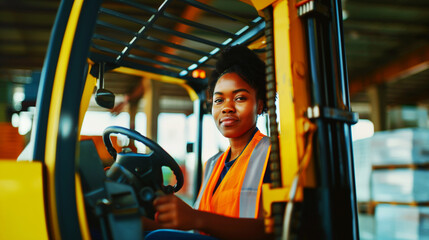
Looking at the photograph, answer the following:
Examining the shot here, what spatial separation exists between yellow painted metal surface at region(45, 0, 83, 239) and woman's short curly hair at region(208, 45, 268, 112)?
0.90m

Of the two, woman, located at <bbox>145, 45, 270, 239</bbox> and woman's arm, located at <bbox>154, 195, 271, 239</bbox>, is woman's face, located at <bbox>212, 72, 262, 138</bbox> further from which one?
woman's arm, located at <bbox>154, 195, 271, 239</bbox>

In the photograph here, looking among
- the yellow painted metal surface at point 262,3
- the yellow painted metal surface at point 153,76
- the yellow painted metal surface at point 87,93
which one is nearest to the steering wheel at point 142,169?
the yellow painted metal surface at point 87,93

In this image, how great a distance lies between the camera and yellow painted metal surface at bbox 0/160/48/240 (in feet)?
3.65

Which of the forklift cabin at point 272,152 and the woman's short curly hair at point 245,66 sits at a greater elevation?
the woman's short curly hair at point 245,66

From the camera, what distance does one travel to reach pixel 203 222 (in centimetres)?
129

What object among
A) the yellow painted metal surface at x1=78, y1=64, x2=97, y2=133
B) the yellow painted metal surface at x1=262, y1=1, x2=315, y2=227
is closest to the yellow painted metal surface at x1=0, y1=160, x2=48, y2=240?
the yellow painted metal surface at x1=78, y1=64, x2=97, y2=133

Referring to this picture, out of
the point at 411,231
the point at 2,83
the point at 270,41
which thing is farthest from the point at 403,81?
the point at 270,41

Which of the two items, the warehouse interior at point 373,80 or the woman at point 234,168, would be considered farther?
the warehouse interior at point 373,80

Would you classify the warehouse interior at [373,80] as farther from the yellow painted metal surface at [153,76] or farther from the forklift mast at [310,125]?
the forklift mast at [310,125]

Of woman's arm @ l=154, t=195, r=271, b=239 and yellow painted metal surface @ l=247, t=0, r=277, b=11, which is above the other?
yellow painted metal surface @ l=247, t=0, r=277, b=11

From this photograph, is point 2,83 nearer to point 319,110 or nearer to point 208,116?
point 208,116

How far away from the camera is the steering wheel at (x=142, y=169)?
4.37 feet

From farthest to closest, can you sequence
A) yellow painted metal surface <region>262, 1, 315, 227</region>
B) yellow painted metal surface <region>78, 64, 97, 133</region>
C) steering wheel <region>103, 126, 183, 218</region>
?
yellow painted metal surface <region>78, 64, 97, 133</region>, steering wheel <region>103, 126, 183, 218</region>, yellow painted metal surface <region>262, 1, 315, 227</region>

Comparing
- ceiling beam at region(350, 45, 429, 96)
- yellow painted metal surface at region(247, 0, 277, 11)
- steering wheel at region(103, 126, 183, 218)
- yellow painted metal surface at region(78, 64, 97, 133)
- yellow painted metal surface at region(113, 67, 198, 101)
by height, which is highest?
ceiling beam at region(350, 45, 429, 96)
